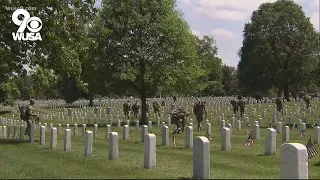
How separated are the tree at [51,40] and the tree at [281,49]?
44.7 metres

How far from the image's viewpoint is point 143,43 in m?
37.7

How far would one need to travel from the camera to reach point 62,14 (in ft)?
75.3

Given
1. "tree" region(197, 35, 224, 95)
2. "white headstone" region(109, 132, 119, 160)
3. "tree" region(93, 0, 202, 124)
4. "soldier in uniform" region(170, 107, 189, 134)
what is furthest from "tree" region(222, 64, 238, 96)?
"white headstone" region(109, 132, 119, 160)

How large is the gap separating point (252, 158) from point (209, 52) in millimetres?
93219

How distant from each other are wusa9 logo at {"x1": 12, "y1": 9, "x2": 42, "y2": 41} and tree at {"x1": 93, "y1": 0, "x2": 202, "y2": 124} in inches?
566

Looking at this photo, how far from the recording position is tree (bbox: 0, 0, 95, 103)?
70.7 feet

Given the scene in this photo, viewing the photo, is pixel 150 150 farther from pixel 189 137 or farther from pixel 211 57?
pixel 211 57

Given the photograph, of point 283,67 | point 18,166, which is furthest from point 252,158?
point 283,67

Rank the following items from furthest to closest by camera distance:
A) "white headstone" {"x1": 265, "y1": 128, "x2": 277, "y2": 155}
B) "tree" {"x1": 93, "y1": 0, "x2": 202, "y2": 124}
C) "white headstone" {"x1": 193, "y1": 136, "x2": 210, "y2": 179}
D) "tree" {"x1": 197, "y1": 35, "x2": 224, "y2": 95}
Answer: "tree" {"x1": 197, "y1": 35, "x2": 224, "y2": 95} → "tree" {"x1": 93, "y1": 0, "x2": 202, "y2": 124} → "white headstone" {"x1": 265, "y1": 128, "x2": 277, "y2": 155} → "white headstone" {"x1": 193, "y1": 136, "x2": 210, "y2": 179}

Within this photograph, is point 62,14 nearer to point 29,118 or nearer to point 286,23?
point 29,118

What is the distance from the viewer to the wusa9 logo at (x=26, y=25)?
21156 millimetres

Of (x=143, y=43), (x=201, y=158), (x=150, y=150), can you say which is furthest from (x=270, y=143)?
(x=143, y=43)

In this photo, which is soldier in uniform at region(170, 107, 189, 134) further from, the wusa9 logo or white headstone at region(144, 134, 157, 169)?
white headstone at region(144, 134, 157, 169)

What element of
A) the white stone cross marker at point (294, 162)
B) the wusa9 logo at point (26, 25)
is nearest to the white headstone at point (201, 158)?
the white stone cross marker at point (294, 162)
